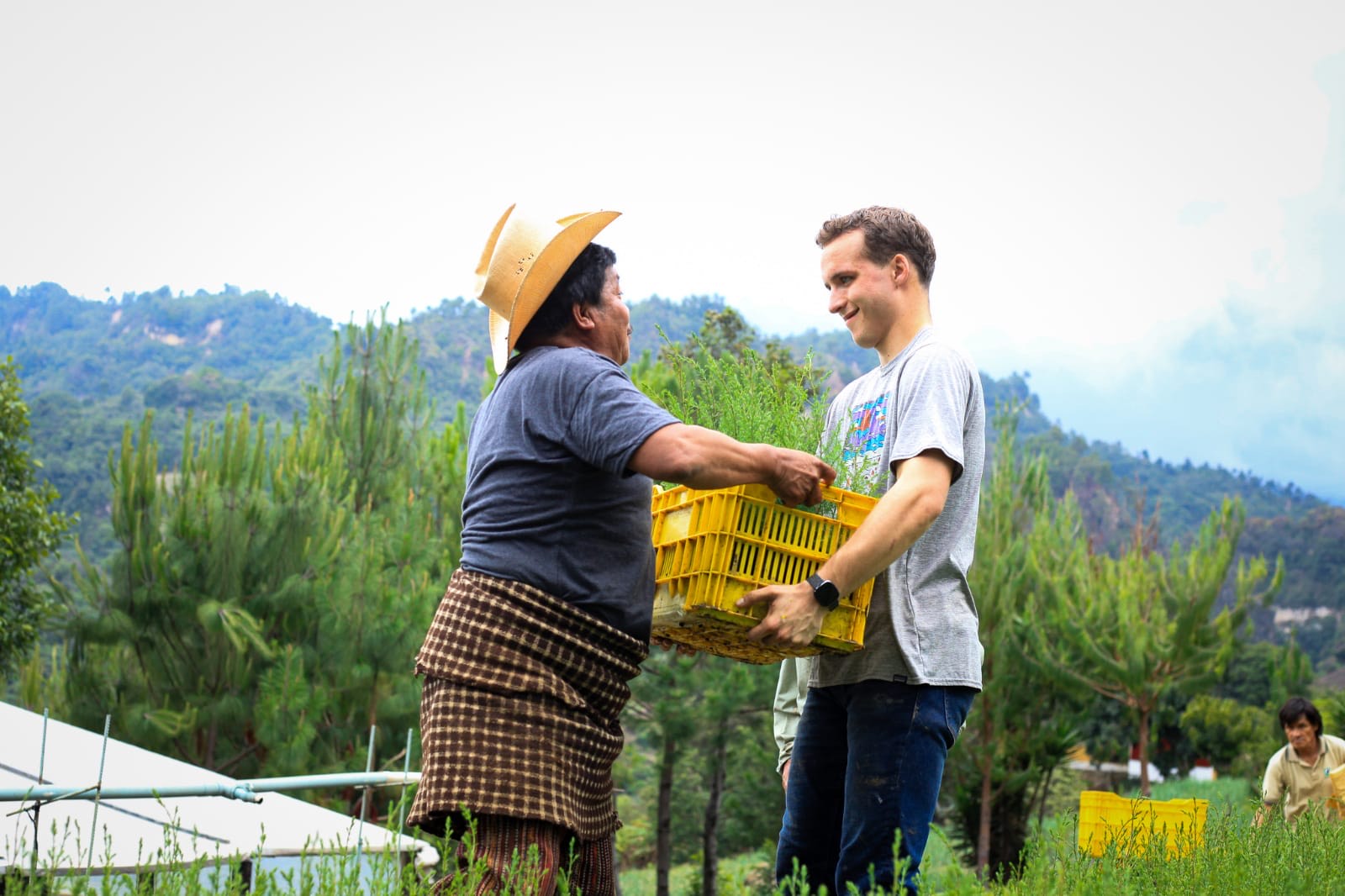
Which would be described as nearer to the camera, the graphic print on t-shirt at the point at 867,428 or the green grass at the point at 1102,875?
the green grass at the point at 1102,875

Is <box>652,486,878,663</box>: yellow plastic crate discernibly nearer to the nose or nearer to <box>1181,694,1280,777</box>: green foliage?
the nose

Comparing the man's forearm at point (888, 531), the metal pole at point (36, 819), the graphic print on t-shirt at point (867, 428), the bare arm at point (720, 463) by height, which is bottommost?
the metal pole at point (36, 819)

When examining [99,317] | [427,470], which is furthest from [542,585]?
[99,317]

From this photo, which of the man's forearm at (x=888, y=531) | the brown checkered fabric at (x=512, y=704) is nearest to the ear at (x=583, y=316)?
the brown checkered fabric at (x=512, y=704)

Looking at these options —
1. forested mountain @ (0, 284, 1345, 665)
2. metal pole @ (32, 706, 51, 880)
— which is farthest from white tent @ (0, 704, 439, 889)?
forested mountain @ (0, 284, 1345, 665)

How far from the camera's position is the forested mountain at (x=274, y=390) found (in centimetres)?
4178

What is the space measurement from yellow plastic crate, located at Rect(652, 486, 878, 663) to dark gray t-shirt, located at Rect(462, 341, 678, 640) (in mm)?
84

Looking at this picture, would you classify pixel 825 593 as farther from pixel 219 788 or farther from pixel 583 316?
pixel 219 788

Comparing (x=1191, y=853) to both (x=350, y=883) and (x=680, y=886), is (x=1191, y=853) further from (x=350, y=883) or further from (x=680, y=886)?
(x=680, y=886)

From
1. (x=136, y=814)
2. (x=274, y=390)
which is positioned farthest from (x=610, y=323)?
(x=274, y=390)

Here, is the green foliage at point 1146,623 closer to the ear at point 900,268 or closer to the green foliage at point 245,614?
the green foliage at point 245,614

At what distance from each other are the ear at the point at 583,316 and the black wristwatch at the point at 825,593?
2.21 feet

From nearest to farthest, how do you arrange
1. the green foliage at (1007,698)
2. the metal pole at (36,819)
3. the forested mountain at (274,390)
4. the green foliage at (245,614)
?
the metal pole at (36,819) < the green foliage at (245,614) < the green foliage at (1007,698) < the forested mountain at (274,390)

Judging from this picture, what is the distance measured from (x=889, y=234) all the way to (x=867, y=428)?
0.42 meters
